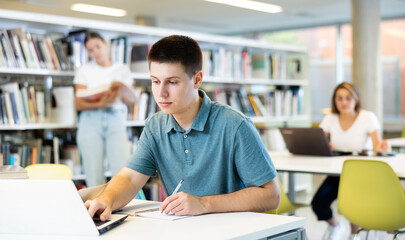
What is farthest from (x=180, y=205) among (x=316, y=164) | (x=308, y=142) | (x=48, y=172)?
(x=308, y=142)

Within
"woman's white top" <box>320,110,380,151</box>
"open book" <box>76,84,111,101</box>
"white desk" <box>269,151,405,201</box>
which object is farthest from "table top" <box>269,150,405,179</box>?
"open book" <box>76,84,111,101</box>

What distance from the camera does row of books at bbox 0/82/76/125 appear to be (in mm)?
4098

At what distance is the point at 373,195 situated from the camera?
2.93 metres

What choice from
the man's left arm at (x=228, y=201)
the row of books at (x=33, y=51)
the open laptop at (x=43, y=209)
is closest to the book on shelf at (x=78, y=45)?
the row of books at (x=33, y=51)

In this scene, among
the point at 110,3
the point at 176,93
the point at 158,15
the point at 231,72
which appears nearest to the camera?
the point at 176,93

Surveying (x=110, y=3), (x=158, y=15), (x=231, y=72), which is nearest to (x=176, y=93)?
(x=231, y=72)

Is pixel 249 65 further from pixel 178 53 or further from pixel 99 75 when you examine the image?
pixel 178 53

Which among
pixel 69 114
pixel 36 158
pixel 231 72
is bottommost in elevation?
pixel 36 158

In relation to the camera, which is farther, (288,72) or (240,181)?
(288,72)

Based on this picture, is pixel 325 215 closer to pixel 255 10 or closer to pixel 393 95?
pixel 255 10

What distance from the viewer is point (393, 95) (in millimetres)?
9344

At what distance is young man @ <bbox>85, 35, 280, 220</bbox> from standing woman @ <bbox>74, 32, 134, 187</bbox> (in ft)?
7.54

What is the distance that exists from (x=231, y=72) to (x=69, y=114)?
215cm

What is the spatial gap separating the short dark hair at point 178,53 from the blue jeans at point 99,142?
2.51 metres
